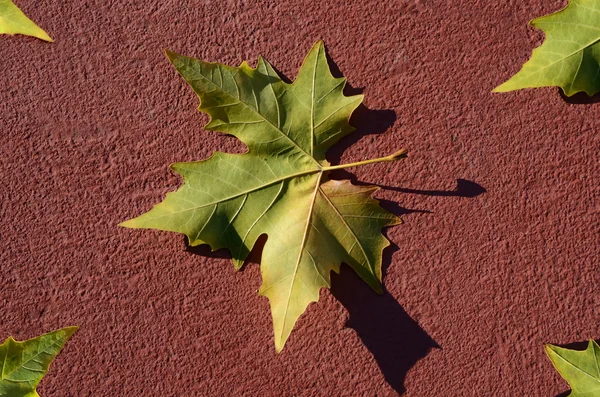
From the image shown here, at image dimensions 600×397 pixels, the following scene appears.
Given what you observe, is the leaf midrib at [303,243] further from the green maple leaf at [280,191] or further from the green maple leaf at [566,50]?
the green maple leaf at [566,50]

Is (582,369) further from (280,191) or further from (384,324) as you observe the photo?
(280,191)

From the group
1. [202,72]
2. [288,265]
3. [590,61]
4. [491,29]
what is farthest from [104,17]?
[590,61]

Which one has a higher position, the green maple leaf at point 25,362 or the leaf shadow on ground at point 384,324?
the green maple leaf at point 25,362

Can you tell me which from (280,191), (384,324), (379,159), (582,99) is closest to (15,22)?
(280,191)

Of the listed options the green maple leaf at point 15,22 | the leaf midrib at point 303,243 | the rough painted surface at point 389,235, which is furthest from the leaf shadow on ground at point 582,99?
the green maple leaf at point 15,22

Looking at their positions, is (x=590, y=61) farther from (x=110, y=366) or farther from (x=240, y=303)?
(x=110, y=366)
